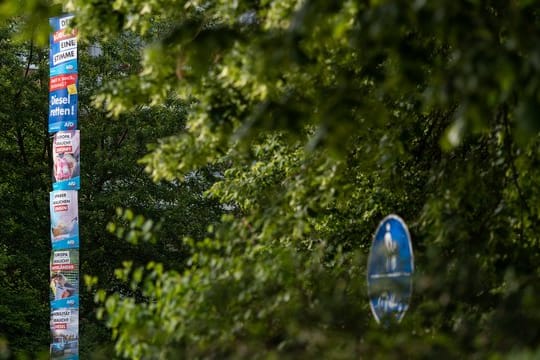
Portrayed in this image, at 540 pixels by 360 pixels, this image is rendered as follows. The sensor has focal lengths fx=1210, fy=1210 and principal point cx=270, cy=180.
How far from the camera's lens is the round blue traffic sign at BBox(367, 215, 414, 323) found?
7.42 meters

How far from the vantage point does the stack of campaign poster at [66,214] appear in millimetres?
16719

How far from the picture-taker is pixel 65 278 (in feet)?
54.9

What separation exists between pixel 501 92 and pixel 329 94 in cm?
126

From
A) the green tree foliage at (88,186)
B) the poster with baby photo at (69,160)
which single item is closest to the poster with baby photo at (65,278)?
the poster with baby photo at (69,160)

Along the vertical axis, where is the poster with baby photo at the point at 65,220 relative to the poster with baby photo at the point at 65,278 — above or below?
above

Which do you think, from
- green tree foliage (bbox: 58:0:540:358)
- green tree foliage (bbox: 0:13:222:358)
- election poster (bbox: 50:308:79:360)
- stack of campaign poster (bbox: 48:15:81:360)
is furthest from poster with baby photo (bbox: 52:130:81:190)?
green tree foliage (bbox: 0:13:222:358)

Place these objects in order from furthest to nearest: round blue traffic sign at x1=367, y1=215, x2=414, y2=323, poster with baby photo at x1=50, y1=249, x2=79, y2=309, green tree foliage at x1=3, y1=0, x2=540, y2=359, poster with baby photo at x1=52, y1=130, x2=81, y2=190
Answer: poster with baby photo at x1=52, y1=130, x2=81, y2=190
poster with baby photo at x1=50, y1=249, x2=79, y2=309
round blue traffic sign at x1=367, y1=215, x2=414, y2=323
green tree foliage at x1=3, y1=0, x2=540, y2=359

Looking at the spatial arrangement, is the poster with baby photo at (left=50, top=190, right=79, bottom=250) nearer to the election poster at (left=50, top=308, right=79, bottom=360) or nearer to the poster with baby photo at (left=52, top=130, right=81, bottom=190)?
the poster with baby photo at (left=52, top=130, right=81, bottom=190)

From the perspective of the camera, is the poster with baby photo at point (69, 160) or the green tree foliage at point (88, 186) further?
the green tree foliage at point (88, 186)

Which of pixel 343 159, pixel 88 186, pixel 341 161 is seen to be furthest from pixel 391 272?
pixel 88 186

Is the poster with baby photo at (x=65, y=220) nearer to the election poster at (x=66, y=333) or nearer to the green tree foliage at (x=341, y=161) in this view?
the election poster at (x=66, y=333)

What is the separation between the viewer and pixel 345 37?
315 inches

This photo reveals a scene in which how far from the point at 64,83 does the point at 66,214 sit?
1848mm

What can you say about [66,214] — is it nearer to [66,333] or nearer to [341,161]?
[66,333]
